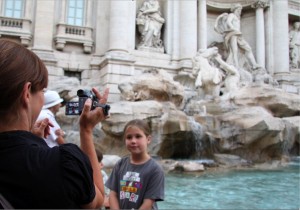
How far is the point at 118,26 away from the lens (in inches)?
585

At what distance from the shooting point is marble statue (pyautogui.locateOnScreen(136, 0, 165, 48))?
1650 cm

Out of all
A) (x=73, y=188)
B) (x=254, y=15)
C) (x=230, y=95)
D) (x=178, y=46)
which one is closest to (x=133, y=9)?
(x=178, y=46)

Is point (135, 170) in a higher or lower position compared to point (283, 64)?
lower

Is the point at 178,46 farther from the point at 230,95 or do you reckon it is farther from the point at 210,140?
the point at 210,140

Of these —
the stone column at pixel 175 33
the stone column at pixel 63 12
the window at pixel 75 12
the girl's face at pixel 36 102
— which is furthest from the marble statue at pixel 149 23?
the girl's face at pixel 36 102

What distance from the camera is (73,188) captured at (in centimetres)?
99

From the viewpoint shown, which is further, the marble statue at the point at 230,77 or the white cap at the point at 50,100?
the marble statue at the point at 230,77

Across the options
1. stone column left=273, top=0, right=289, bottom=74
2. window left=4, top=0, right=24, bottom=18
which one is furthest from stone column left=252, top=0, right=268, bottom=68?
window left=4, top=0, right=24, bottom=18

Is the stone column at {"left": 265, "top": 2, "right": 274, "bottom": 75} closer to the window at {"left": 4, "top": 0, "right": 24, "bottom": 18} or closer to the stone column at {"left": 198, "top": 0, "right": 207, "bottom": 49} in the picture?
the stone column at {"left": 198, "top": 0, "right": 207, "bottom": 49}

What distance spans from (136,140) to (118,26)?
13.2 meters

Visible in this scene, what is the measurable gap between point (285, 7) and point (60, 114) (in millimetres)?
15646

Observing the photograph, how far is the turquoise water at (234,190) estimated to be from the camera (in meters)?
4.62

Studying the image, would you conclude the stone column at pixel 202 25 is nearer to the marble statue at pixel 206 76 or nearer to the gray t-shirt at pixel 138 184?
the marble statue at pixel 206 76

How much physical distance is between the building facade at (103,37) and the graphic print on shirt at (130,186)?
1121 centimetres
